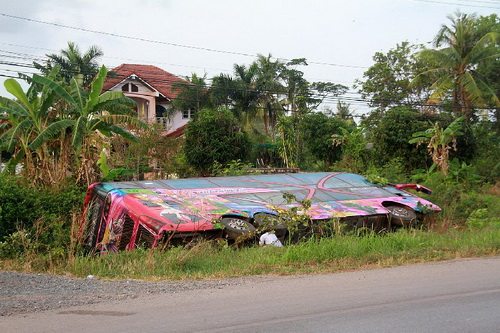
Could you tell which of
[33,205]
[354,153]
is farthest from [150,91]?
[33,205]

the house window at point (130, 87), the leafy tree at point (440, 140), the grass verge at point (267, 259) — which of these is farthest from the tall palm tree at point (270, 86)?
the grass verge at point (267, 259)

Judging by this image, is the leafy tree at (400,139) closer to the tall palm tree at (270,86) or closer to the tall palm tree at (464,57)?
the tall palm tree at (464,57)

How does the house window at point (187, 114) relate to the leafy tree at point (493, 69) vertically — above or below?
below

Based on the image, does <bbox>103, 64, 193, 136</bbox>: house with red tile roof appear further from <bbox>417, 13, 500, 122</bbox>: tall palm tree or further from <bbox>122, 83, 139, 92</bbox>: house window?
<bbox>417, 13, 500, 122</bbox>: tall palm tree

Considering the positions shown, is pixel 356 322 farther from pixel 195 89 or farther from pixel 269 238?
pixel 195 89

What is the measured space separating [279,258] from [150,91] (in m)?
32.9

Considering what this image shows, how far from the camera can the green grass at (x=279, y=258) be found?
874cm

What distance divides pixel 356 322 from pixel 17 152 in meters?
14.5

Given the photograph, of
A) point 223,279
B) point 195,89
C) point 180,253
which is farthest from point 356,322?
point 195,89

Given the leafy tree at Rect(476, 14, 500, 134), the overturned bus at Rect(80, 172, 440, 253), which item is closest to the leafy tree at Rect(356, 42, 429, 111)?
the leafy tree at Rect(476, 14, 500, 134)

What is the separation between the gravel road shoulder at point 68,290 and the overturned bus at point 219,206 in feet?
10.2

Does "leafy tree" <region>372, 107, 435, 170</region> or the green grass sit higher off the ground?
"leafy tree" <region>372, 107, 435, 170</region>

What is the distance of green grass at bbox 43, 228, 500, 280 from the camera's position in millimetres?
8742

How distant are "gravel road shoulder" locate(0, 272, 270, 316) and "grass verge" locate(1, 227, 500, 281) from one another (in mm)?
610
